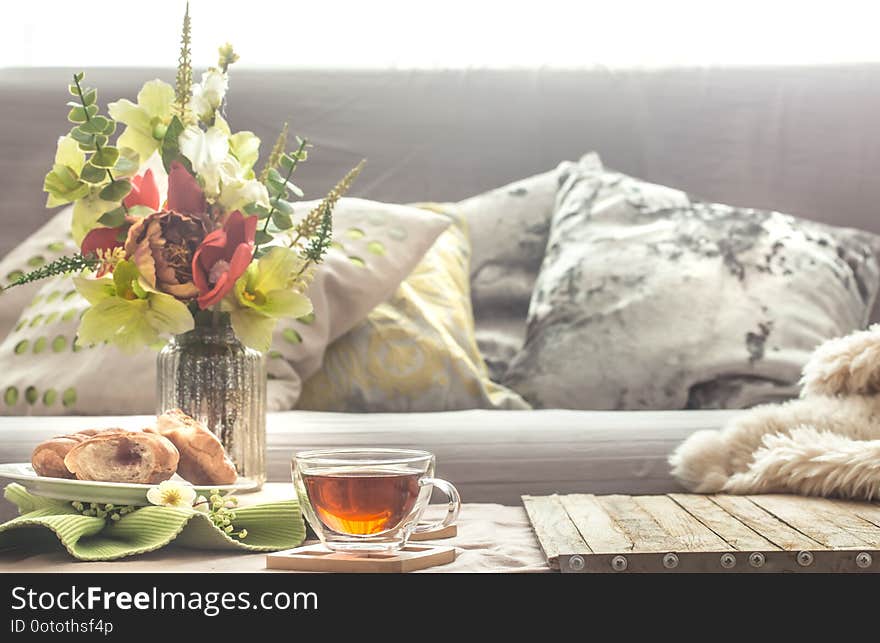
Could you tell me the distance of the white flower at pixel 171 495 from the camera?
0.75m

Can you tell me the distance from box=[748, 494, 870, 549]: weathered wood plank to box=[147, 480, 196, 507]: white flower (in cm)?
42

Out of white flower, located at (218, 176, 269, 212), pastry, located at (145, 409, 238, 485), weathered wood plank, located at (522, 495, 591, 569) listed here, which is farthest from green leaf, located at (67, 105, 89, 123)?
weathered wood plank, located at (522, 495, 591, 569)

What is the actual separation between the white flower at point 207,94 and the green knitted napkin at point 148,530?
0.36 metres

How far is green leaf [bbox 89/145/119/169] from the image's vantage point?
2.93 feet

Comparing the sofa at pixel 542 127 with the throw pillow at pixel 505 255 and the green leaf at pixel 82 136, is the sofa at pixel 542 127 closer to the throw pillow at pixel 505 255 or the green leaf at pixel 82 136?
the throw pillow at pixel 505 255

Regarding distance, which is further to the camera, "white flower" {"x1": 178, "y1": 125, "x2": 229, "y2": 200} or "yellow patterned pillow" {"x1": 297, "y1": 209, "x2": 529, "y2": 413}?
"yellow patterned pillow" {"x1": 297, "y1": 209, "x2": 529, "y2": 413}

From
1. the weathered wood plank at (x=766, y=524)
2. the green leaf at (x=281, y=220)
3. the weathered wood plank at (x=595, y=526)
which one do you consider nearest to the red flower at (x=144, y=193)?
the green leaf at (x=281, y=220)

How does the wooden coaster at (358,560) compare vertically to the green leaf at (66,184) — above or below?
below

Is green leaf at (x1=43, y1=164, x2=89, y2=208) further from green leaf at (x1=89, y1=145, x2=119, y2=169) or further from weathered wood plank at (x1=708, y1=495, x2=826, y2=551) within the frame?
weathered wood plank at (x1=708, y1=495, x2=826, y2=551)

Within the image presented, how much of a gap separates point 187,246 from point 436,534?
0.31m

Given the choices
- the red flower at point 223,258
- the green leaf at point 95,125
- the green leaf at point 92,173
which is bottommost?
the red flower at point 223,258

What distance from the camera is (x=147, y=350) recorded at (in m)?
1.49

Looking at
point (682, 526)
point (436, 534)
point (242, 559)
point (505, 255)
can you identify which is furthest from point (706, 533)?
point (505, 255)

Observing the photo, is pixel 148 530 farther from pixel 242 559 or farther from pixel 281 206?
pixel 281 206
